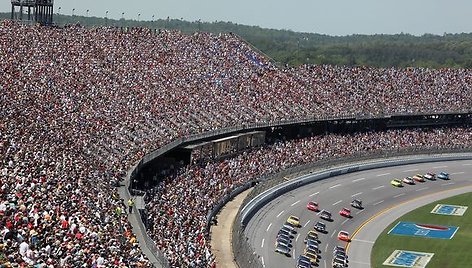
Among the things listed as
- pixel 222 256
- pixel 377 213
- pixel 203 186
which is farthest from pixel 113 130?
pixel 377 213

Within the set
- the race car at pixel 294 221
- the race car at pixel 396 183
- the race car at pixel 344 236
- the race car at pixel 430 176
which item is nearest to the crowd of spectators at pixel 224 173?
the race car at pixel 294 221

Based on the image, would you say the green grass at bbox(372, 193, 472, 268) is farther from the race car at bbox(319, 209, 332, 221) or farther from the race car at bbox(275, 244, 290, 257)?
the race car at bbox(275, 244, 290, 257)

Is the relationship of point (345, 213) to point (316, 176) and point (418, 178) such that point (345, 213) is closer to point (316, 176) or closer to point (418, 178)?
point (316, 176)

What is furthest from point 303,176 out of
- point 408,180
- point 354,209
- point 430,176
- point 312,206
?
point 430,176

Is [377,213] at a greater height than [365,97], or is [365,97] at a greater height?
[365,97]

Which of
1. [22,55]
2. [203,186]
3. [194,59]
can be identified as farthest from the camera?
[194,59]

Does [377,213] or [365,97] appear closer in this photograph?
[377,213]

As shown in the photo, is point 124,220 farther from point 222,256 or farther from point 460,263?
point 460,263
